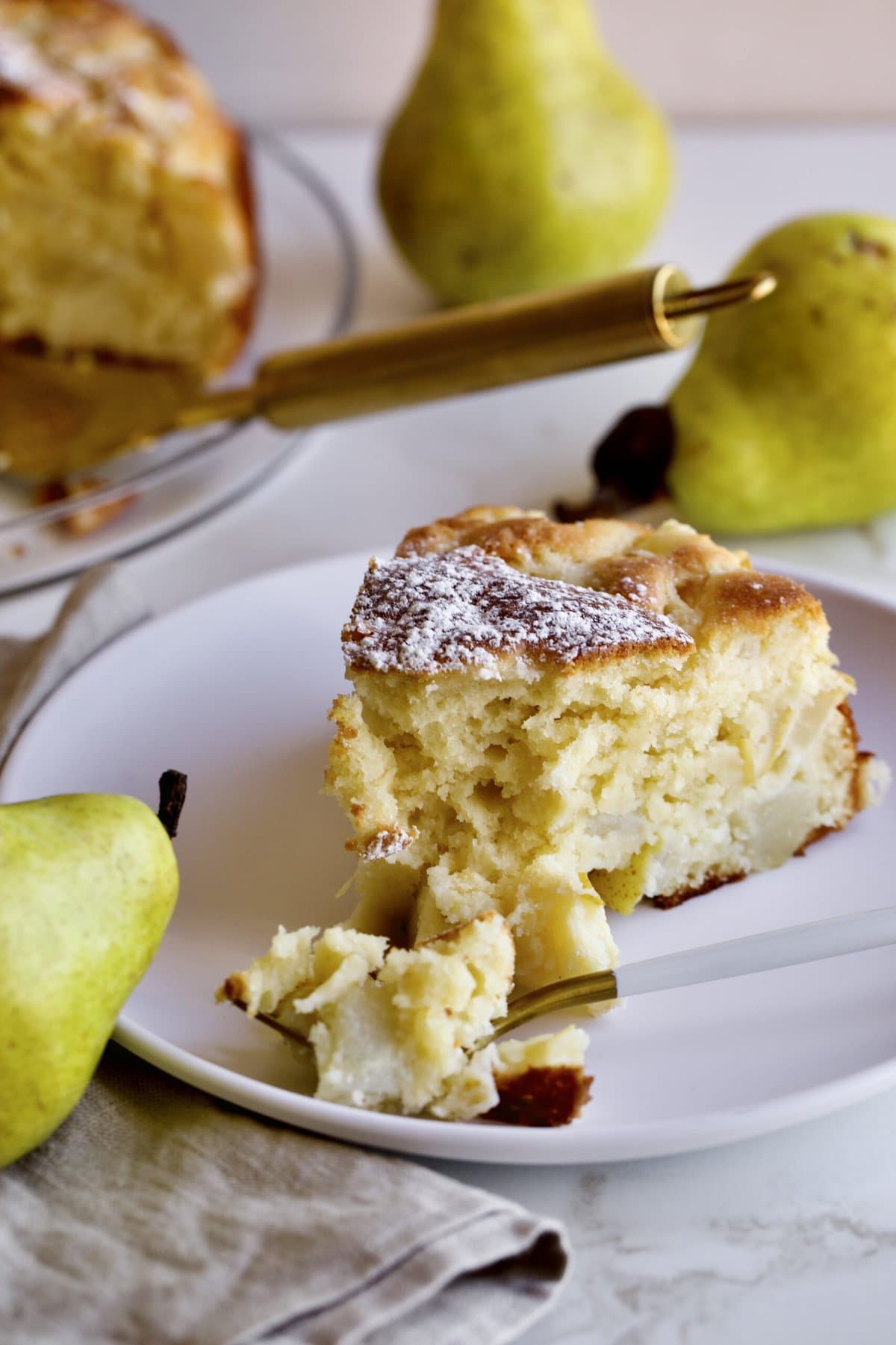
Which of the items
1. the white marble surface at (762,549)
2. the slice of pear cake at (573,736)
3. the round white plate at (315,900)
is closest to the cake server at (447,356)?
the white marble surface at (762,549)

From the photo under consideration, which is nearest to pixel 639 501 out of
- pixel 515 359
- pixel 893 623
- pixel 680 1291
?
pixel 515 359

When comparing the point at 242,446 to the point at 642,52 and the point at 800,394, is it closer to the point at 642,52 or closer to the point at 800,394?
the point at 800,394

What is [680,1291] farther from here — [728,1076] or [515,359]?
[515,359]

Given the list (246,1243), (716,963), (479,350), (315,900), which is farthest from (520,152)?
(246,1243)

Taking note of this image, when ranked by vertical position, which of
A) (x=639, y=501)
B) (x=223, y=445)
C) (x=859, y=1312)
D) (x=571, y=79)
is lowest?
(x=859, y=1312)

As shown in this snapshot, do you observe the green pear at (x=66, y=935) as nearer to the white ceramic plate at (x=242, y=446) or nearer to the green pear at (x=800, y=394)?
the white ceramic plate at (x=242, y=446)

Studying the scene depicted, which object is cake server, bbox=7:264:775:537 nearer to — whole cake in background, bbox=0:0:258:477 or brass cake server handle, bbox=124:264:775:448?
brass cake server handle, bbox=124:264:775:448
